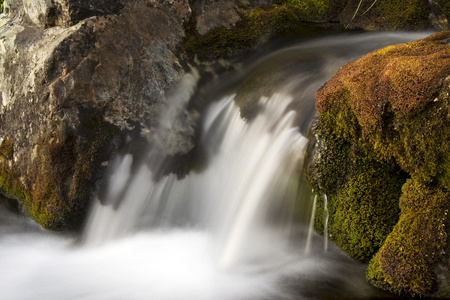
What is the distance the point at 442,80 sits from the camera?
4477mm

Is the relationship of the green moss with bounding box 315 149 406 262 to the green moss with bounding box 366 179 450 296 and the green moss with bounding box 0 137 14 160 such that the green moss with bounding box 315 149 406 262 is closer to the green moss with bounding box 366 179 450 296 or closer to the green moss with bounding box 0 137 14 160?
the green moss with bounding box 366 179 450 296

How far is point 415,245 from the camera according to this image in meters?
4.78

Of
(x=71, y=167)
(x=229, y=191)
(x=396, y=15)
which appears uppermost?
(x=396, y=15)

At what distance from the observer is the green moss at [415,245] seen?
4.69 m

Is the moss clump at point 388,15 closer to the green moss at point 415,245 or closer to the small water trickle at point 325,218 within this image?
the small water trickle at point 325,218

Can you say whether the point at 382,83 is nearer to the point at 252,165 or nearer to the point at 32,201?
the point at 252,165

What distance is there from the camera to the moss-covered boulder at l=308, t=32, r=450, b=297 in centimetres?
466

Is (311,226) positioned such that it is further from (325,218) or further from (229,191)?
(229,191)

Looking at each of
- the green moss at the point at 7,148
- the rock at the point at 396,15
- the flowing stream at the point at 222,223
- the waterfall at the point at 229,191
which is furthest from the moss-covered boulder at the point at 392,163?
the green moss at the point at 7,148

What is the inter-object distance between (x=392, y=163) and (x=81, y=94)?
485cm

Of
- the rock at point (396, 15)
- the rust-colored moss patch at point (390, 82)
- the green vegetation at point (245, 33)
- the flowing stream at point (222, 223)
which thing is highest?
the rock at point (396, 15)

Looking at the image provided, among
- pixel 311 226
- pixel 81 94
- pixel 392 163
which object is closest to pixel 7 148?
pixel 81 94

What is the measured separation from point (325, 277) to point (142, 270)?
257 cm

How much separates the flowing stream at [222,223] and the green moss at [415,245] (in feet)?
1.06
